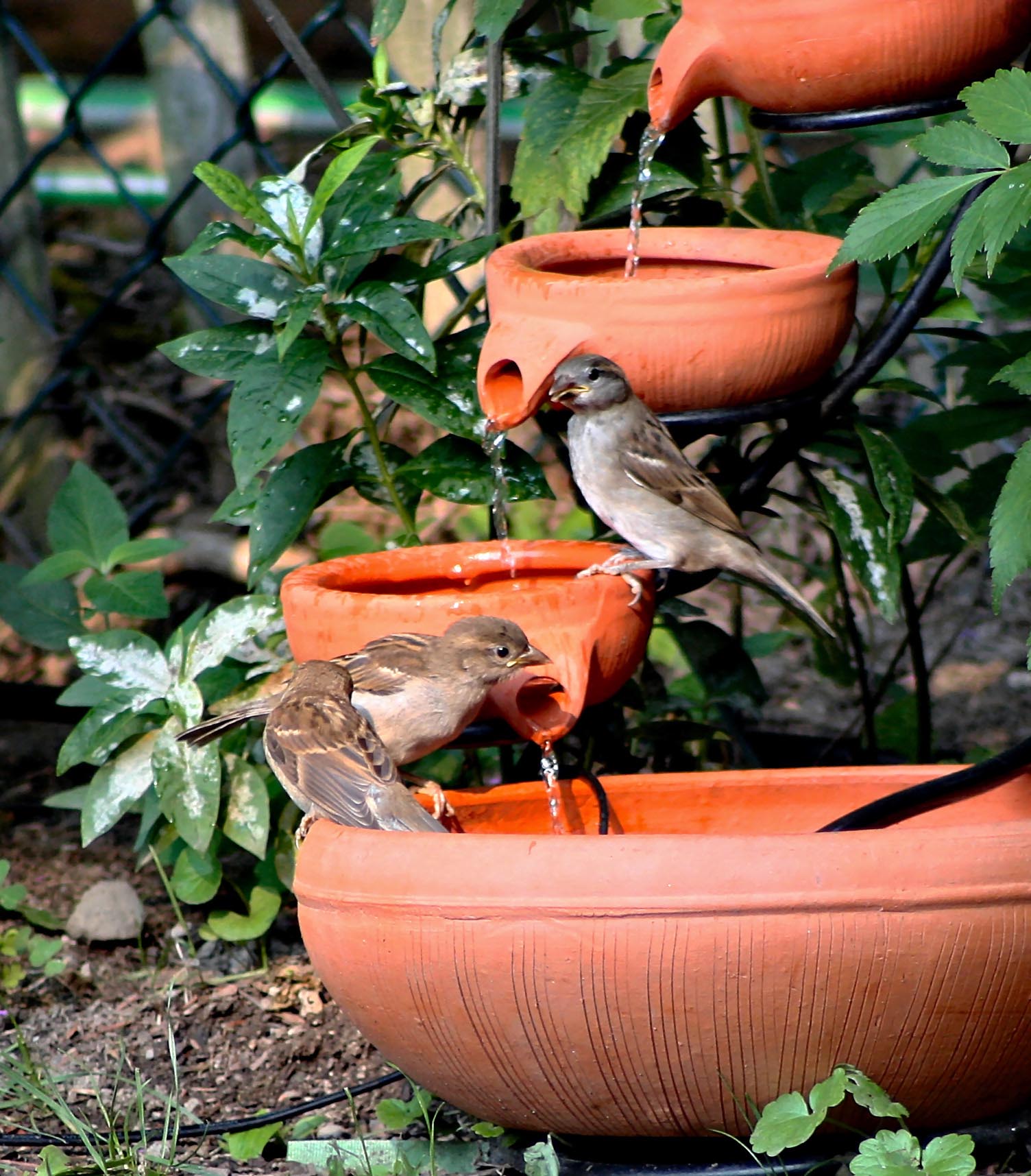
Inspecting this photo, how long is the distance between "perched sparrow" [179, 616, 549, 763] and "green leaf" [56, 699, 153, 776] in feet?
0.82

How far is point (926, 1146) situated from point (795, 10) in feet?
6.64

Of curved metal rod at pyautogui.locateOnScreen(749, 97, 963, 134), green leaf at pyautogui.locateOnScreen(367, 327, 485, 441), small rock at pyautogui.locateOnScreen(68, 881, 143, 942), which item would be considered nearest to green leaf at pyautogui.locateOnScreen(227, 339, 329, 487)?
green leaf at pyautogui.locateOnScreen(367, 327, 485, 441)

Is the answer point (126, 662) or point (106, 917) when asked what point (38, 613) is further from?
point (106, 917)

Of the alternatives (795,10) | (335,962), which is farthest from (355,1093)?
(795,10)

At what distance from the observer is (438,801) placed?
3.01 meters

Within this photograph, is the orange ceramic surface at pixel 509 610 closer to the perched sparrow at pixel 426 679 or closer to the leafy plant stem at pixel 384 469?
the perched sparrow at pixel 426 679

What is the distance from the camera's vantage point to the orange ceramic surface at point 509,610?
2848 mm

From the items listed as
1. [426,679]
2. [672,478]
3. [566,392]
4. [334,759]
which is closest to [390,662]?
[426,679]

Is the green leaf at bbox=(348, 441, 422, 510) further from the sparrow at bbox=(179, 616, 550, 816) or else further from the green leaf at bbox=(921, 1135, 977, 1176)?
the green leaf at bbox=(921, 1135, 977, 1176)

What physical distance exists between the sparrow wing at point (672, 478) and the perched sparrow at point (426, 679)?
678mm

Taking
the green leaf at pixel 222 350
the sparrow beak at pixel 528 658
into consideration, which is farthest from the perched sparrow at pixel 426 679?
the green leaf at pixel 222 350

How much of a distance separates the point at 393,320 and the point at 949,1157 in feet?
6.32

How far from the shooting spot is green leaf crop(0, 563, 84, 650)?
400 centimetres

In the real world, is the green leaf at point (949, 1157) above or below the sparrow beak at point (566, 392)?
below
